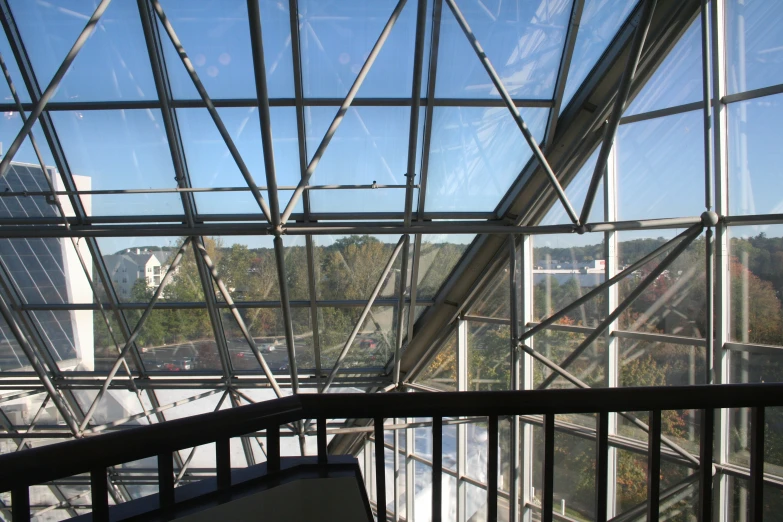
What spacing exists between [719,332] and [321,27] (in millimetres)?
6103

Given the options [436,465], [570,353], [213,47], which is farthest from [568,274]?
[436,465]

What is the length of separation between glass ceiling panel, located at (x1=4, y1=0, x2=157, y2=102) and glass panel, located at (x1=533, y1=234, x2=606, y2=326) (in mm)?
6331

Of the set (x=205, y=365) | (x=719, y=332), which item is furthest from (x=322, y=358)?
(x=719, y=332)

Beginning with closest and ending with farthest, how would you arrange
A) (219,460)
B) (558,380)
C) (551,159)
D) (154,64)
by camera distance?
(219,460) → (154,64) → (551,159) → (558,380)

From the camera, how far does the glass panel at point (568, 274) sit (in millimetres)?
8258

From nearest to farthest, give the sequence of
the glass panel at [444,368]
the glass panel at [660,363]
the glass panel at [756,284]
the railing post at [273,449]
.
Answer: the railing post at [273,449]
the glass panel at [756,284]
the glass panel at [660,363]
the glass panel at [444,368]

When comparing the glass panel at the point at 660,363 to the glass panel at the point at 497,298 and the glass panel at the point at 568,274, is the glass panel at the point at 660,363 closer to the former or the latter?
the glass panel at the point at 568,274

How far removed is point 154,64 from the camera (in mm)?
6484

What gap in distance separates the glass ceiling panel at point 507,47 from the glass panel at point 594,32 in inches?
8.2

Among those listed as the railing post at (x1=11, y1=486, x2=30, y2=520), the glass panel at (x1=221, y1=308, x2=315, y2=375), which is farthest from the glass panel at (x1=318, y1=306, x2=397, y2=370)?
the railing post at (x1=11, y1=486, x2=30, y2=520)

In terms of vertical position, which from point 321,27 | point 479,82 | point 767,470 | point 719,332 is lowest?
point 767,470

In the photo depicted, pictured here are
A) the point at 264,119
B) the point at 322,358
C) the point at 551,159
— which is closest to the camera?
the point at 264,119

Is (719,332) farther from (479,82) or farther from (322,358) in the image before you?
(322,358)

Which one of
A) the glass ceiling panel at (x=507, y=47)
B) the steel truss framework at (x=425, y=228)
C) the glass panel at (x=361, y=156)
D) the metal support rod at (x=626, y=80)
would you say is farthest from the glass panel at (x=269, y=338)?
the metal support rod at (x=626, y=80)
